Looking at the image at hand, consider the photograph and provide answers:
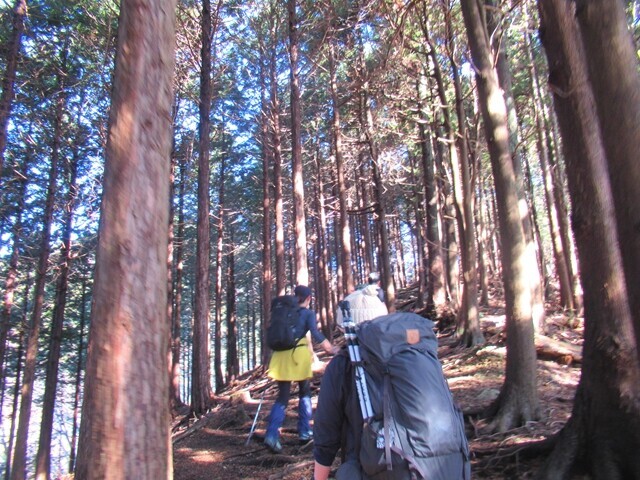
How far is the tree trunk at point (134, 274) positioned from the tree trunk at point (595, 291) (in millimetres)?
2862

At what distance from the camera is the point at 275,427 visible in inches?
244

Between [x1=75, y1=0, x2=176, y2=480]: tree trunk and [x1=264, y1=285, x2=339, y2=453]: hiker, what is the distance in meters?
3.38

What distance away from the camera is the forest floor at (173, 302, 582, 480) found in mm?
4289

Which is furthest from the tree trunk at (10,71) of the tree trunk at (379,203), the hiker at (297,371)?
the tree trunk at (379,203)

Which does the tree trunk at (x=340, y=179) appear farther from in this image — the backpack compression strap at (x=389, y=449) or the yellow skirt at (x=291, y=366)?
the backpack compression strap at (x=389, y=449)

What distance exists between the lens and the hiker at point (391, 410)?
2.00 m

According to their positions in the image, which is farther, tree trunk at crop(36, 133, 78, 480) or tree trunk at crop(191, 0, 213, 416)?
tree trunk at crop(36, 133, 78, 480)

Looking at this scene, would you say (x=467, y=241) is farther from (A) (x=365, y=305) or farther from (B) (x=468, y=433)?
(B) (x=468, y=433)

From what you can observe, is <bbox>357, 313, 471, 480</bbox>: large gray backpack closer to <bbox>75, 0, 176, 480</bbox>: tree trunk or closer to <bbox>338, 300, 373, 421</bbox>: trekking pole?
<bbox>338, 300, 373, 421</bbox>: trekking pole

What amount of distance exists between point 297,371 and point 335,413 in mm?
3735

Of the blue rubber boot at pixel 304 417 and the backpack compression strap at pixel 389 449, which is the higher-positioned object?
the backpack compression strap at pixel 389 449

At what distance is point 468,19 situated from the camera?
612cm

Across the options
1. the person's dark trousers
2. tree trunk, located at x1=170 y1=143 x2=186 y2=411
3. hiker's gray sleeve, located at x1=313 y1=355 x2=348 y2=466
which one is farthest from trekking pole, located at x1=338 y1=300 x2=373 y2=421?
tree trunk, located at x1=170 y1=143 x2=186 y2=411

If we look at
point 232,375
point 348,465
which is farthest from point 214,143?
point 348,465
